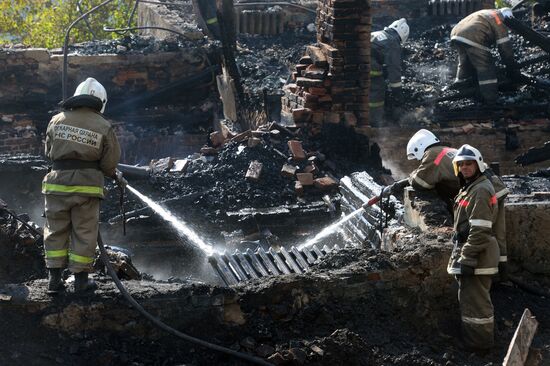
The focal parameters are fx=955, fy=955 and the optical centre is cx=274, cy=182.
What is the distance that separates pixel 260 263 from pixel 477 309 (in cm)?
245

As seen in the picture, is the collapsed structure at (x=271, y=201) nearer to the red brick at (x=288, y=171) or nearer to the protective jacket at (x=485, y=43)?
the red brick at (x=288, y=171)

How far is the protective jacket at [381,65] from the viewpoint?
1478 centimetres

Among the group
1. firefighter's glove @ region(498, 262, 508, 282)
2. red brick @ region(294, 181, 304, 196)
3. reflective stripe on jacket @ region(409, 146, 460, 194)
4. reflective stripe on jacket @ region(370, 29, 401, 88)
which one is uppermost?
reflective stripe on jacket @ region(370, 29, 401, 88)

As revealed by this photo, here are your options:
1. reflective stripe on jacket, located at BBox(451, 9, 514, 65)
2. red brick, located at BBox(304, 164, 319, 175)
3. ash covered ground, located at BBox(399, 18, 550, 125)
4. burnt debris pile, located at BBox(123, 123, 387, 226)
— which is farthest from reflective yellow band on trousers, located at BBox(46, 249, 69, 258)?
reflective stripe on jacket, located at BBox(451, 9, 514, 65)

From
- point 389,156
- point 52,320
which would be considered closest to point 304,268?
point 52,320

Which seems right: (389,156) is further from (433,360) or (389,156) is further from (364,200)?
(433,360)

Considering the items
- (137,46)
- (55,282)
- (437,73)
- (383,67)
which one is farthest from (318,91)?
(55,282)

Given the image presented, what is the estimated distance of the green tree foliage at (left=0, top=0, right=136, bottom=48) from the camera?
26891mm

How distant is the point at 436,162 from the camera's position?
858 cm

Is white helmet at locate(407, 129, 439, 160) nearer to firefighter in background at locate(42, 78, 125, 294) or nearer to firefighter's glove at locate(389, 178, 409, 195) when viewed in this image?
firefighter's glove at locate(389, 178, 409, 195)

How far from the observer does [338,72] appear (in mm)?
12281

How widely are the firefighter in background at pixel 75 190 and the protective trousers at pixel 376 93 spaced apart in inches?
323

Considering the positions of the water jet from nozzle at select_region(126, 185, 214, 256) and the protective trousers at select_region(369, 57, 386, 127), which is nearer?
the water jet from nozzle at select_region(126, 185, 214, 256)

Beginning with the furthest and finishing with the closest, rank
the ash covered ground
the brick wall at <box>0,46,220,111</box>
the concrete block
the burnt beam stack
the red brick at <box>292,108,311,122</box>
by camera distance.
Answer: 1. the brick wall at <box>0,46,220,111</box>
2. the ash covered ground
3. the red brick at <box>292,108,311,122</box>
4. the burnt beam stack
5. the concrete block
